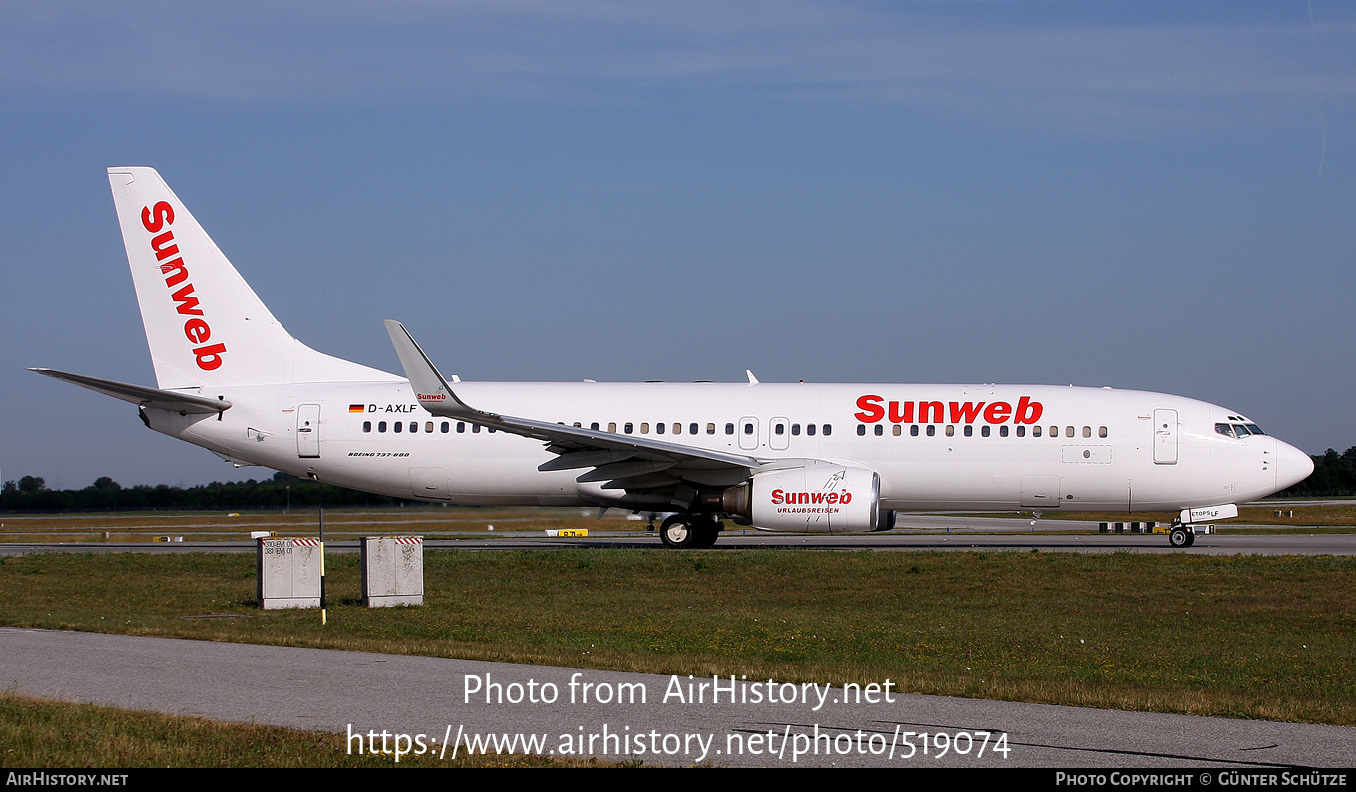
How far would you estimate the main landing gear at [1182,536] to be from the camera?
2800cm

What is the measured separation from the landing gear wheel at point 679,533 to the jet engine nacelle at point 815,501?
6.54 feet

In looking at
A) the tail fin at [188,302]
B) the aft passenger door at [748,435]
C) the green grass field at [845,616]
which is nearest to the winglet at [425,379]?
the green grass field at [845,616]

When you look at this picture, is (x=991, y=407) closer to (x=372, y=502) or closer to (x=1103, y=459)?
(x=1103, y=459)

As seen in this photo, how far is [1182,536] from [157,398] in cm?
2333

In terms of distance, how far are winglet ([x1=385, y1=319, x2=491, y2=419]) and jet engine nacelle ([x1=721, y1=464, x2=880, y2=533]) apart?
5.87 meters

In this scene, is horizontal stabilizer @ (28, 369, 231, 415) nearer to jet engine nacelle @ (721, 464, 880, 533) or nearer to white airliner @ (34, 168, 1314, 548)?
white airliner @ (34, 168, 1314, 548)

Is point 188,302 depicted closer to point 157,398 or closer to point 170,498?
point 157,398

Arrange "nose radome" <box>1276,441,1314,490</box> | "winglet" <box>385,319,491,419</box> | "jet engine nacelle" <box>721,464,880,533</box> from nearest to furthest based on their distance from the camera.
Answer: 1. "winglet" <box>385,319,491,419</box>
2. "jet engine nacelle" <box>721,464,880,533</box>
3. "nose radome" <box>1276,441,1314,490</box>

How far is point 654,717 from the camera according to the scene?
8.69 metres

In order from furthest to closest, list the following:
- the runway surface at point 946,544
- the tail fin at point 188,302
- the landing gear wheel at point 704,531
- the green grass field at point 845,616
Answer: the tail fin at point 188,302 < the runway surface at point 946,544 < the landing gear wheel at point 704,531 < the green grass field at point 845,616

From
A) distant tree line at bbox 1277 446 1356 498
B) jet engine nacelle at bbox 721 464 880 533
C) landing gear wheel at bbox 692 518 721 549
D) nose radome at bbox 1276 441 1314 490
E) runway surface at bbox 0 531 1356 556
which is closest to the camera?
jet engine nacelle at bbox 721 464 880 533

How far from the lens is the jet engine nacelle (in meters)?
24.5

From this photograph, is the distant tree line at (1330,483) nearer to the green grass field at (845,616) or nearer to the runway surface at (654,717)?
the green grass field at (845,616)

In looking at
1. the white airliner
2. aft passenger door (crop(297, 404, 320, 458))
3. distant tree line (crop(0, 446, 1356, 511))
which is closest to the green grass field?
the white airliner
